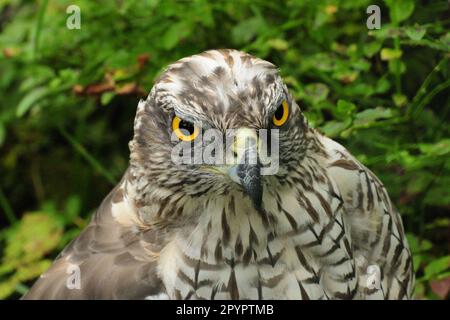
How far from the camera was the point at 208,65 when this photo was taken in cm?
268

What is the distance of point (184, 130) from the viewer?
260 centimetres

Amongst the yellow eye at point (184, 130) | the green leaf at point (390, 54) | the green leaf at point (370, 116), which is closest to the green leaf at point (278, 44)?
the green leaf at point (390, 54)

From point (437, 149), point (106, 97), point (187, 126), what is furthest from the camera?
point (106, 97)

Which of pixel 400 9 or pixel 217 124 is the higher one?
pixel 400 9

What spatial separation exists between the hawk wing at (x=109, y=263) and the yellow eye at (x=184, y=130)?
21.1 inches

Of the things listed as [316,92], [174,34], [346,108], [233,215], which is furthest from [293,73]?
[233,215]

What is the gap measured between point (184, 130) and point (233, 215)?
392 mm

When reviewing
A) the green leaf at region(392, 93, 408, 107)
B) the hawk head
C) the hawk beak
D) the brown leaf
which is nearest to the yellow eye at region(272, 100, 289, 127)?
the hawk head

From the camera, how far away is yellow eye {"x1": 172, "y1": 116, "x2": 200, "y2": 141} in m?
2.57

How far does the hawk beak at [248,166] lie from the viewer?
→ 2.43 metres

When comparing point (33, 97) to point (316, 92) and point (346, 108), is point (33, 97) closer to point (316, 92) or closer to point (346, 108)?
point (316, 92)

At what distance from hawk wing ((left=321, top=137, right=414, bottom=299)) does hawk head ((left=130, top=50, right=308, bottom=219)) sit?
321 millimetres
